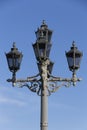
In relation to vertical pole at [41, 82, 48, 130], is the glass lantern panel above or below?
above

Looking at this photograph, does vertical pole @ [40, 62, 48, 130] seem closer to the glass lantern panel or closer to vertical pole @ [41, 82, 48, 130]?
vertical pole @ [41, 82, 48, 130]

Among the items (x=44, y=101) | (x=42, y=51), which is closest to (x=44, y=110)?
(x=44, y=101)

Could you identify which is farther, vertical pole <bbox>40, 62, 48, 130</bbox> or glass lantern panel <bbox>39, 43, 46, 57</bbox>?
glass lantern panel <bbox>39, 43, 46, 57</bbox>

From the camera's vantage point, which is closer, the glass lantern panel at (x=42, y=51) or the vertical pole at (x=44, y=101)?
the vertical pole at (x=44, y=101)

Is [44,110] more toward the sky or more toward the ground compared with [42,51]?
more toward the ground

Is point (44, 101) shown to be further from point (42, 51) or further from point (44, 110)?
point (42, 51)

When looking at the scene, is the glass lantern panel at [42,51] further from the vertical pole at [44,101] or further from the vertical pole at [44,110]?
the vertical pole at [44,110]

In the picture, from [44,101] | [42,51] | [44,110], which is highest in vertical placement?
[42,51]

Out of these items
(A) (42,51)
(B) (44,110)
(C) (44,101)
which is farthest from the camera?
(A) (42,51)

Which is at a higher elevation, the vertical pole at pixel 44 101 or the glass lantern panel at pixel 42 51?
the glass lantern panel at pixel 42 51

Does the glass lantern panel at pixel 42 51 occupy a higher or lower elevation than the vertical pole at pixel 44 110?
higher

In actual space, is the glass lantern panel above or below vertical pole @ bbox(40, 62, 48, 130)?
above

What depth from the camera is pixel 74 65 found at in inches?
496

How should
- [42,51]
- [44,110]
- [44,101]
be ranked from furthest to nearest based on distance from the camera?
[42,51] < [44,101] < [44,110]
